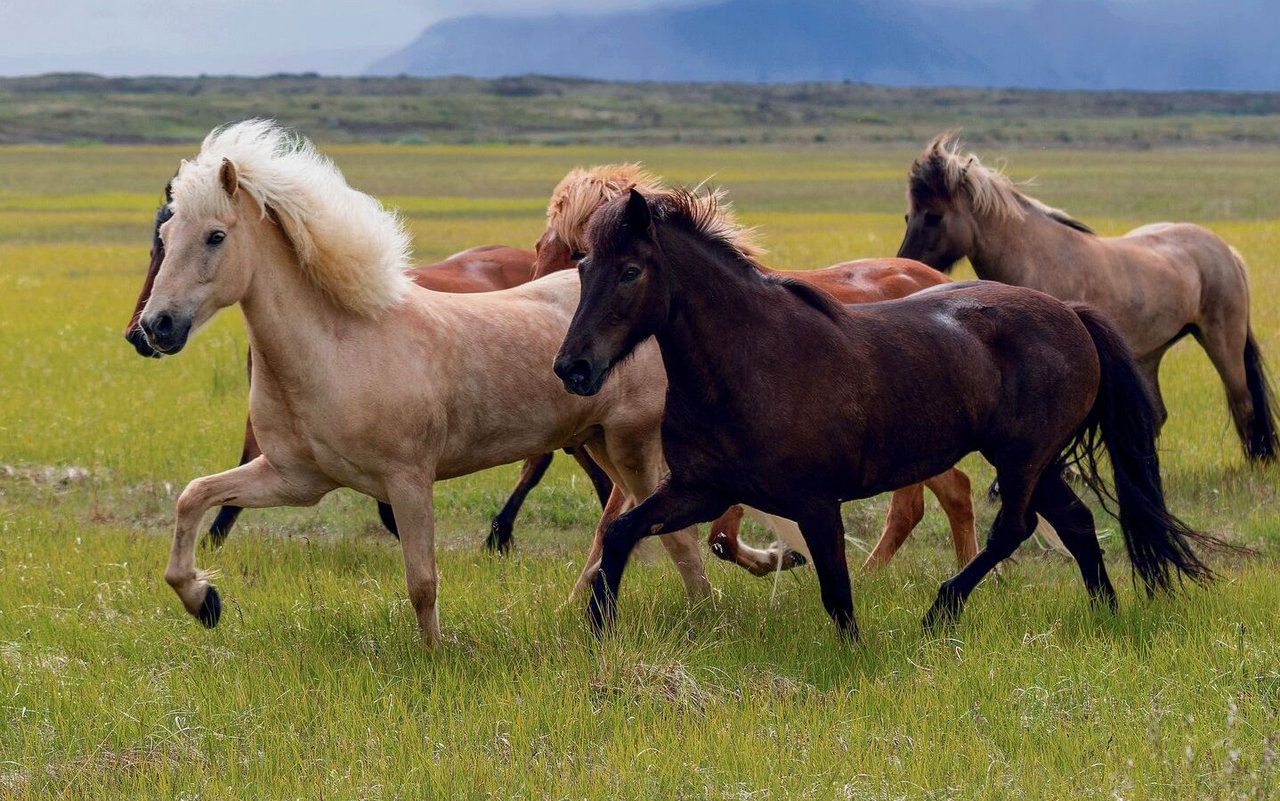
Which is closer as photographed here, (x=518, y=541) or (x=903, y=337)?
(x=903, y=337)

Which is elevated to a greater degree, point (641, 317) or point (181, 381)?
point (641, 317)

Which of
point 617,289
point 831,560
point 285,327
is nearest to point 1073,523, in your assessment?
point 831,560

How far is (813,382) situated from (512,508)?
344cm

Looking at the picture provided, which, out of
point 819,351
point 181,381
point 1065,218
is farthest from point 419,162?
point 819,351

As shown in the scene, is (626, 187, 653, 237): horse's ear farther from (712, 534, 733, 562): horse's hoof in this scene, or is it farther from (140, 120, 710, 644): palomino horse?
(712, 534, 733, 562): horse's hoof

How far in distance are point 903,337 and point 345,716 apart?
2.56 m

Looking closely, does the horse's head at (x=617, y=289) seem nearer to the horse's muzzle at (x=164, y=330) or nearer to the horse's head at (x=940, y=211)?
the horse's muzzle at (x=164, y=330)

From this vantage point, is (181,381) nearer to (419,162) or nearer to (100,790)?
(100,790)

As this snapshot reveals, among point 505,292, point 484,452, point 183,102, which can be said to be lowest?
point 183,102

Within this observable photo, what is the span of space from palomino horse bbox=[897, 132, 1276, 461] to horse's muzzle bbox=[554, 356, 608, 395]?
4.94 metres

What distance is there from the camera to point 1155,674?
504 cm

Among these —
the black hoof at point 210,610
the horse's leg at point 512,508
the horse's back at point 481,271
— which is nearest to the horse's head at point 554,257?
the horse's leg at point 512,508

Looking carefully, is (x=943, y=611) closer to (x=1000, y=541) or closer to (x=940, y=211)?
(x=1000, y=541)

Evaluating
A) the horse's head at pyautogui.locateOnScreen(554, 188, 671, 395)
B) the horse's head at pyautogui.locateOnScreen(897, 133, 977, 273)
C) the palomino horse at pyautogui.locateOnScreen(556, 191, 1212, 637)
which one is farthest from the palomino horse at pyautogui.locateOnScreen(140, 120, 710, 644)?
the horse's head at pyautogui.locateOnScreen(897, 133, 977, 273)
